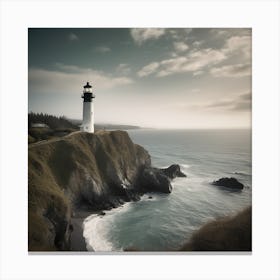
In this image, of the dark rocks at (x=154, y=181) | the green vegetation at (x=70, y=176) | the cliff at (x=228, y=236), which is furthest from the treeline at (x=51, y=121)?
the cliff at (x=228, y=236)

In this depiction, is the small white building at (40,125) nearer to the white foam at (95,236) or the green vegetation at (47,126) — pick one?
the green vegetation at (47,126)

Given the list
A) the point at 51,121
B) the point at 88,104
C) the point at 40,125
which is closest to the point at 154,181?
the point at 88,104

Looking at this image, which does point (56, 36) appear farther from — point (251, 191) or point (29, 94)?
point (251, 191)

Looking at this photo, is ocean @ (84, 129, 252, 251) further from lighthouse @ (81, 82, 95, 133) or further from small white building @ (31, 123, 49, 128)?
small white building @ (31, 123, 49, 128)

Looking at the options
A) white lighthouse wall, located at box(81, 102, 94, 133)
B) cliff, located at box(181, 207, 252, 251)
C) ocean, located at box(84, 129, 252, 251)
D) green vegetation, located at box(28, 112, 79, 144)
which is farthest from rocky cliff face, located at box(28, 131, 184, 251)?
cliff, located at box(181, 207, 252, 251)

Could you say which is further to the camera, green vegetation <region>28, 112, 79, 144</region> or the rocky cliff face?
green vegetation <region>28, 112, 79, 144</region>
